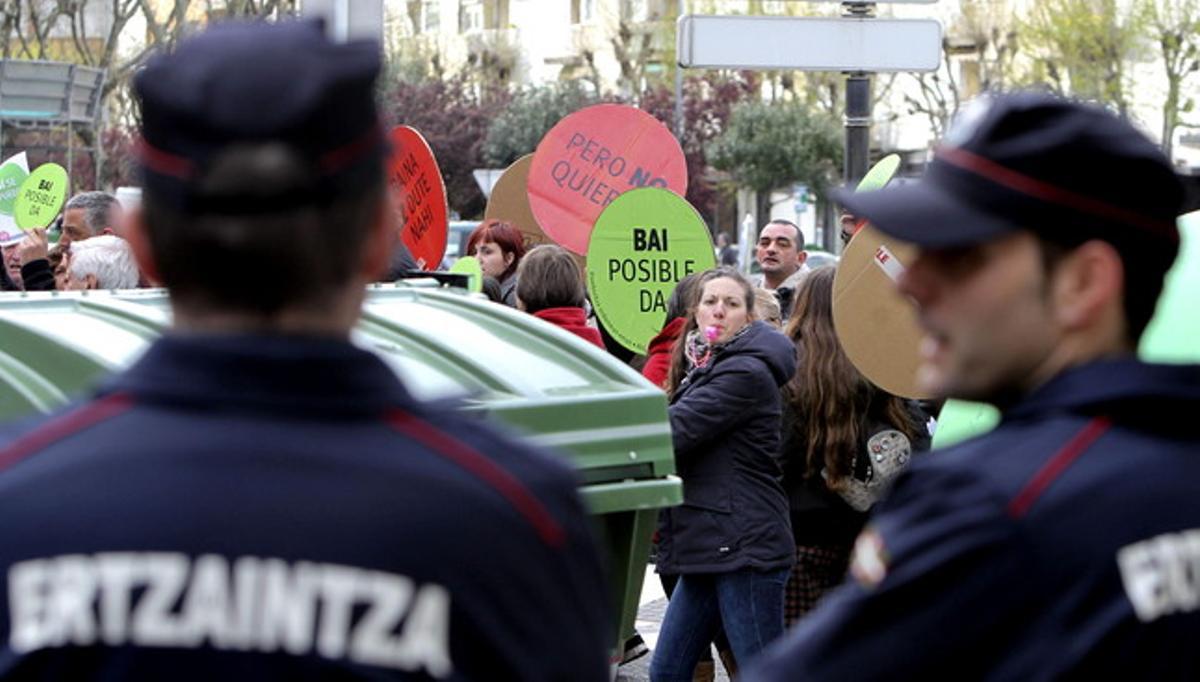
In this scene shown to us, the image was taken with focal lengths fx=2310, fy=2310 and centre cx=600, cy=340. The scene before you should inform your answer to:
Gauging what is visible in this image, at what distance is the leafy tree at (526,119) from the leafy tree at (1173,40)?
12.7m

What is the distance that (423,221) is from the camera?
9891 millimetres

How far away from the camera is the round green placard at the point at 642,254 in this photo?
9.49 meters

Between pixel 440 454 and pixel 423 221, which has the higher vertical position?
pixel 440 454

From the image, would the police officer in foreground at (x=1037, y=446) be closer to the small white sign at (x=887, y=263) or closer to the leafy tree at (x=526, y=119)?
the small white sign at (x=887, y=263)

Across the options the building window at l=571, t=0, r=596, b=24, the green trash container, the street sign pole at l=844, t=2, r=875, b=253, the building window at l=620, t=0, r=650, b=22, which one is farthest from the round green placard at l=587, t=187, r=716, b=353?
the building window at l=571, t=0, r=596, b=24

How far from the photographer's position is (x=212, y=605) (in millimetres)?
1794

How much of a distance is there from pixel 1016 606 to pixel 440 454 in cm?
52

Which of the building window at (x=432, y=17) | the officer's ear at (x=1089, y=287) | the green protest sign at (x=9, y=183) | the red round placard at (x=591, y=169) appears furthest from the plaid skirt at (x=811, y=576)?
the building window at (x=432, y=17)

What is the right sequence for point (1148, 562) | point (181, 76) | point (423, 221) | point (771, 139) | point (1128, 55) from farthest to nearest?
point (771, 139)
point (1128, 55)
point (423, 221)
point (1148, 562)
point (181, 76)

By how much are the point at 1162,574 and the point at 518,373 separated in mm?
3469

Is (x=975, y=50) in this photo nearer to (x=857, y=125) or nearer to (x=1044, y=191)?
(x=857, y=125)

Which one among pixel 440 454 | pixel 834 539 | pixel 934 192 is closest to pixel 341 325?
pixel 440 454

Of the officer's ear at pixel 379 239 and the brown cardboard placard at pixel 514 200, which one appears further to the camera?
the brown cardboard placard at pixel 514 200

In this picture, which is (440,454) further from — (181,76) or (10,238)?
(10,238)
